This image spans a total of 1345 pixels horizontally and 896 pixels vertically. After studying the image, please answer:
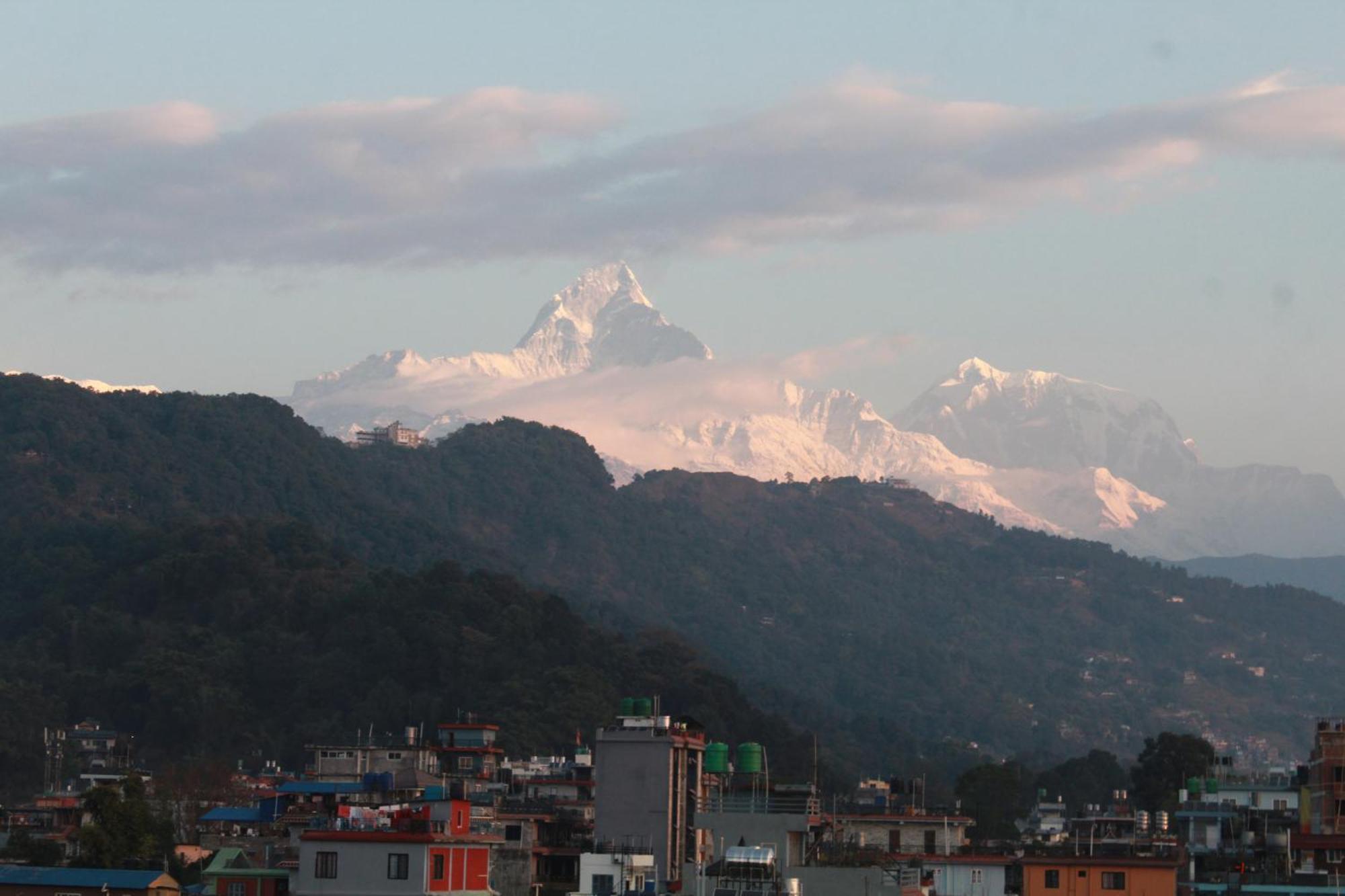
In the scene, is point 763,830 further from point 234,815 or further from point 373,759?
point 373,759

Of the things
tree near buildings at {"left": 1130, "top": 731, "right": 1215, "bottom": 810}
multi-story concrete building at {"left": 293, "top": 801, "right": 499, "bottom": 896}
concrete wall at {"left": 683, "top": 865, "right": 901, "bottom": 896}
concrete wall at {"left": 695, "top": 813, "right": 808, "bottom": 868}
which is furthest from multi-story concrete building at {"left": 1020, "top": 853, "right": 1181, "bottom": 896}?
tree near buildings at {"left": 1130, "top": 731, "right": 1215, "bottom": 810}

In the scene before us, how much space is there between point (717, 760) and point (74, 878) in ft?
75.9

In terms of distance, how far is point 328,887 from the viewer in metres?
54.4

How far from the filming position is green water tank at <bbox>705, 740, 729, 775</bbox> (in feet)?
257

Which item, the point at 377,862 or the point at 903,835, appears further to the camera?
the point at 903,835

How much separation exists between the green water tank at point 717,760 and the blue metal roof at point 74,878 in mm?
20406

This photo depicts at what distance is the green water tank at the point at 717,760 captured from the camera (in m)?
78.4

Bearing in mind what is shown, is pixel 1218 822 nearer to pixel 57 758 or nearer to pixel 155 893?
pixel 155 893

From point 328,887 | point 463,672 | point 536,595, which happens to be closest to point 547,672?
point 463,672

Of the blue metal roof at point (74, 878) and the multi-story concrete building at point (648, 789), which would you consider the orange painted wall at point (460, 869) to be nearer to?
the blue metal roof at point (74, 878)

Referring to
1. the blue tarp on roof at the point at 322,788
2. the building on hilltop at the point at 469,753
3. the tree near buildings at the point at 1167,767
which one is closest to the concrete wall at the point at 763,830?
the blue tarp on roof at the point at 322,788

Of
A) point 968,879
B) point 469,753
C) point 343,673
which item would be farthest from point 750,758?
point 343,673

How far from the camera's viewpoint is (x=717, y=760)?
79062 millimetres

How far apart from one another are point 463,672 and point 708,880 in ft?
418
